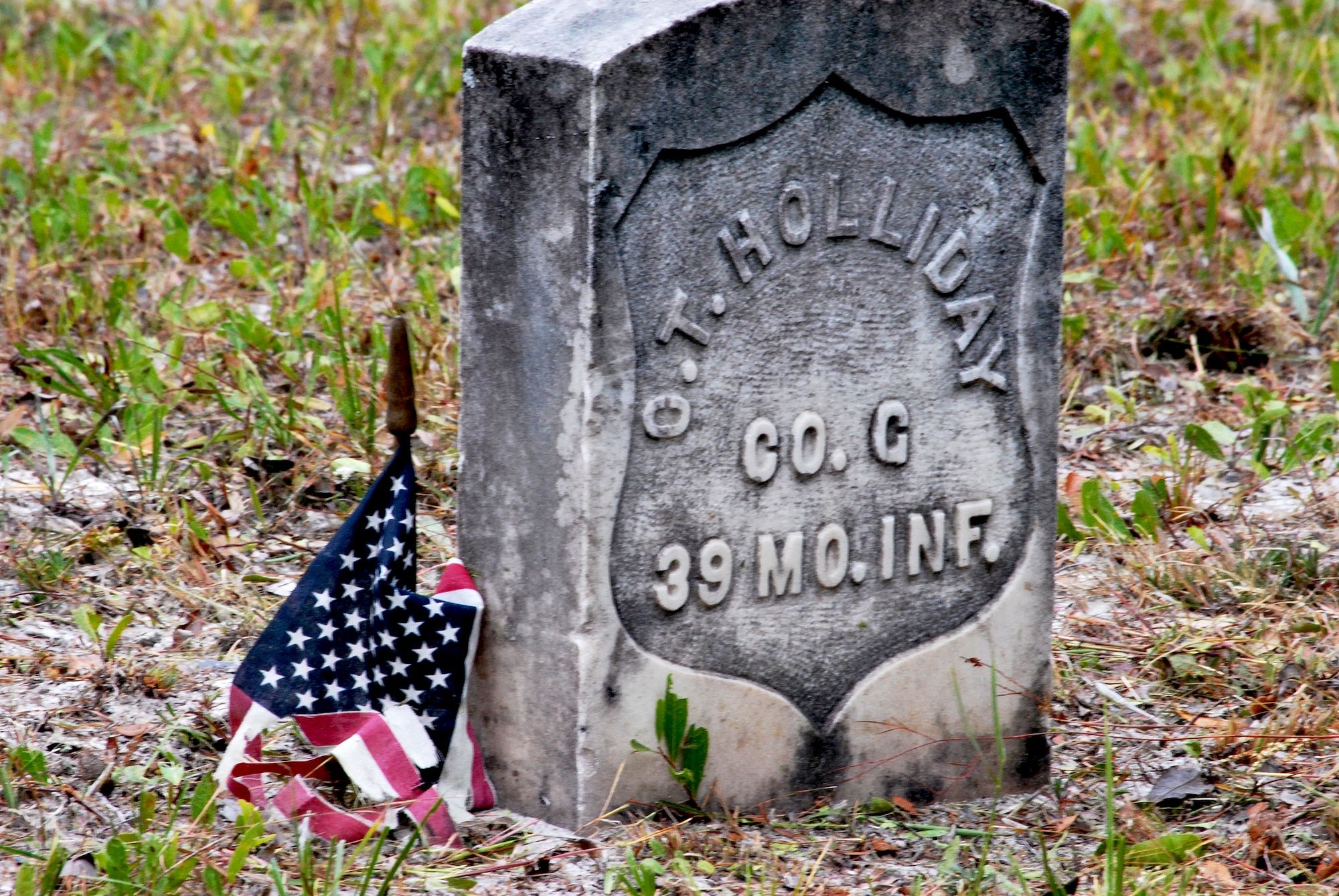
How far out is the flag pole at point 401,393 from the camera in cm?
236

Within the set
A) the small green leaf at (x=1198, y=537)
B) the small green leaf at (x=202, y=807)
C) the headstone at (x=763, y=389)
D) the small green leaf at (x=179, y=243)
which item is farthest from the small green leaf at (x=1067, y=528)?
the small green leaf at (x=179, y=243)

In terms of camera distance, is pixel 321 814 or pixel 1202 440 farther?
pixel 1202 440

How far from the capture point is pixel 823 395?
240cm

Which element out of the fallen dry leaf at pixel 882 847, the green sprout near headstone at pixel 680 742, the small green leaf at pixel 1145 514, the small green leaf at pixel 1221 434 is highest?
the small green leaf at pixel 1221 434

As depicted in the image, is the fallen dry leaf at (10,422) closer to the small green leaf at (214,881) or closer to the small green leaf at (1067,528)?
the small green leaf at (214,881)

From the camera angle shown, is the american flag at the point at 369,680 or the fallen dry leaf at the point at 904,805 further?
the fallen dry leaf at the point at 904,805

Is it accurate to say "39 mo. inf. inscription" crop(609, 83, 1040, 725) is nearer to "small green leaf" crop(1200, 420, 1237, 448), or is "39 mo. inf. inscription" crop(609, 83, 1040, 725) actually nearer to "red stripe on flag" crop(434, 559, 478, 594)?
"red stripe on flag" crop(434, 559, 478, 594)

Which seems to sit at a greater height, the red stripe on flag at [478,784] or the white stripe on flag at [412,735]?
the white stripe on flag at [412,735]

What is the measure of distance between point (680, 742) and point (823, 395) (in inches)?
22.1

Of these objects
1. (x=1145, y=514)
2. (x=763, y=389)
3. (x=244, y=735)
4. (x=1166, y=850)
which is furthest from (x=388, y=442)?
(x=1166, y=850)

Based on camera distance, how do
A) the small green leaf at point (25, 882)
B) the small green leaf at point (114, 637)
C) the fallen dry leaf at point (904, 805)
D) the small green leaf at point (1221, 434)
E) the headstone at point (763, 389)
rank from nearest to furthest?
the small green leaf at point (25, 882), the headstone at point (763, 389), the fallen dry leaf at point (904, 805), the small green leaf at point (114, 637), the small green leaf at point (1221, 434)

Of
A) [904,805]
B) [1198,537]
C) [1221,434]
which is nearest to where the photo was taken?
[904,805]

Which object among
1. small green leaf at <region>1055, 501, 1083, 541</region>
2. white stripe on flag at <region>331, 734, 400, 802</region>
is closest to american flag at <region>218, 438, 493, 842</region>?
white stripe on flag at <region>331, 734, 400, 802</region>

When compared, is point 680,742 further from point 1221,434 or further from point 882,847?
point 1221,434
